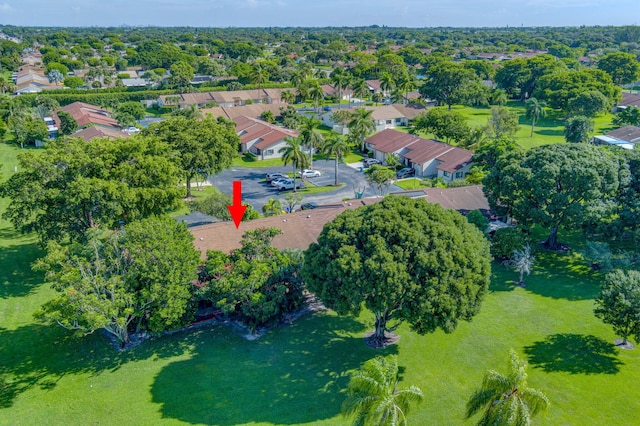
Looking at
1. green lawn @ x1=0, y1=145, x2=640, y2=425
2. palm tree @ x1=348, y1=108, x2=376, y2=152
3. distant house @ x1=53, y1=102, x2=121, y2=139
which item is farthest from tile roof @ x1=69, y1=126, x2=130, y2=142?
green lawn @ x1=0, y1=145, x2=640, y2=425

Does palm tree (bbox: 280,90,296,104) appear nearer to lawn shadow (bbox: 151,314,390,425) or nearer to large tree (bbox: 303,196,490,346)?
lawn shadow (bbox: 151,314,390,425)

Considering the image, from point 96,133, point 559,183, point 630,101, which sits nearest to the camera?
point 559,183

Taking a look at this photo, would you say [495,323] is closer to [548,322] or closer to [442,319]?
[548,322]

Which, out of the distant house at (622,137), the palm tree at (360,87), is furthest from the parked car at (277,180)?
the palm tree at (360,87)

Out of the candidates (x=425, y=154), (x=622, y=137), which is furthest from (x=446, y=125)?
(x=622, y=137)

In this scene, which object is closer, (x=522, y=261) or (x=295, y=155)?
(x=522, y=261)

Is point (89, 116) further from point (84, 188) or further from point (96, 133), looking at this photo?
point (84, 188)
